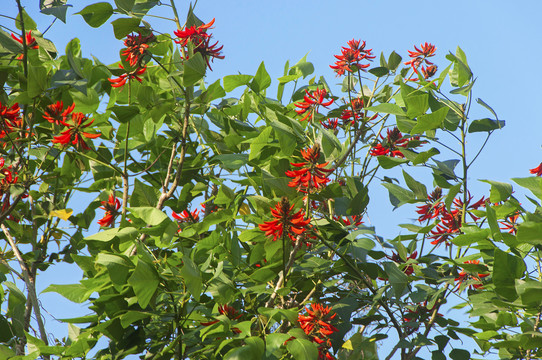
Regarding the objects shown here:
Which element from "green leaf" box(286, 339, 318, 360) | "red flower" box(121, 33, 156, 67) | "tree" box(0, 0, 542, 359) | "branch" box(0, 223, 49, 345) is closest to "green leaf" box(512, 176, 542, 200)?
"tree" box(0, 0, 542, 359)

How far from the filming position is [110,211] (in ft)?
6.70

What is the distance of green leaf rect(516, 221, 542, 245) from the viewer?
4.24ft

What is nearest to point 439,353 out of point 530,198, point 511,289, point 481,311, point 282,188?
point 481,311

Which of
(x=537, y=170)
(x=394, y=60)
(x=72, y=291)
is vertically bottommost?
(x=72, y=291)

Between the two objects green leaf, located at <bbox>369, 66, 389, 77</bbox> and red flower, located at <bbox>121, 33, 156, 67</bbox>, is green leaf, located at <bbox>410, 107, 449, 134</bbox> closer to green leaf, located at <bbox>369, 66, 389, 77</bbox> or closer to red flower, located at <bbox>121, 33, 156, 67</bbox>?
green leaf, located at <bbox>369, 66, 389, 77</bbox>

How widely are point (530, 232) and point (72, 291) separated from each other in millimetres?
1251

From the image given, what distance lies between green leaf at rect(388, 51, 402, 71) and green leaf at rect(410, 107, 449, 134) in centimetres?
72

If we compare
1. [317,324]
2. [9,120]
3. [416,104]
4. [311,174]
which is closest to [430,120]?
[416,104]

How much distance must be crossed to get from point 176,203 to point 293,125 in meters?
0.71

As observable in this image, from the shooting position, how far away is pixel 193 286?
134 centimetres

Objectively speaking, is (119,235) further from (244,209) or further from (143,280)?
(244,209)

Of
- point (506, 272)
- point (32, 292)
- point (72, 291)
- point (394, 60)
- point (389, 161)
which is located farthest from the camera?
point (394, 60)

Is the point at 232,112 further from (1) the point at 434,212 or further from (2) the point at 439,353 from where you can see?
(2) the point at 439,353

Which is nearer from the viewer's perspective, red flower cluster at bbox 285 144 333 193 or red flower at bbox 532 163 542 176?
red flower cluster at bbox 285 144 333 193
